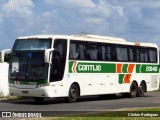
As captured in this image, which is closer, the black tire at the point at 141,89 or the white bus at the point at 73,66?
the white bus at the point at 73,66

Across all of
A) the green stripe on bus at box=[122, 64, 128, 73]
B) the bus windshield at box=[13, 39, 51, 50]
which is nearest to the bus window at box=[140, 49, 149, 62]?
the green stripe on bus at box=[122, 64, 128, 73]

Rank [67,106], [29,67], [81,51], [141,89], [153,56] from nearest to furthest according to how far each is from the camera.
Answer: [67,106], [29,67], [81,51], [141,89], [153,56]

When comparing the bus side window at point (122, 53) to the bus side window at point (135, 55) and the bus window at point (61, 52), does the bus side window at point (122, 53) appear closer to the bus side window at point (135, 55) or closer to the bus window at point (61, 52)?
the bus side window at point (135, 55)

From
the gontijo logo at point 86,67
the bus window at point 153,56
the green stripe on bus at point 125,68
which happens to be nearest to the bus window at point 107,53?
the gontijo logo at point 86,67

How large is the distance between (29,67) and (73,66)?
2.53 m

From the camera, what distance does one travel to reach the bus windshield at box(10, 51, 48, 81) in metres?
23.7

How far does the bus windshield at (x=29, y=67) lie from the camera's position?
2367cm

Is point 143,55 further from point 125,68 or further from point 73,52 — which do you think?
point 73,52

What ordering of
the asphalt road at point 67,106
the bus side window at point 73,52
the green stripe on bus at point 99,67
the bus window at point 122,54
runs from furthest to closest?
the bus window at point 122,54, the green stripe on bus at point 99,67, the bus side window at point 73,52, the asphalt road at point 67,106

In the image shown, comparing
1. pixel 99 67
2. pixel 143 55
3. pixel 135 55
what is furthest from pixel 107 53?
pixel 143 55

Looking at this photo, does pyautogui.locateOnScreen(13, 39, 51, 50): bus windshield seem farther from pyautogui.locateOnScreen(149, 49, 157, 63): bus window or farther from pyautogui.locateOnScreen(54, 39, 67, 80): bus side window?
pyautogui.locateOnScreen(149, 49, 157, 63): bus window

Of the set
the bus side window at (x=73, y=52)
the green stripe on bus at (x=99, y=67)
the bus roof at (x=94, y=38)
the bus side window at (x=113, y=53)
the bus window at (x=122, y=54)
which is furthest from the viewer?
the bus window at (x=122, y=54)

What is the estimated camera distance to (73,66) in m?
25.3

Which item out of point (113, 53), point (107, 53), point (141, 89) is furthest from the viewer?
point (141, 89)
